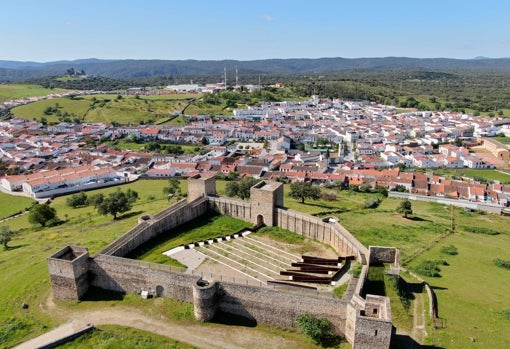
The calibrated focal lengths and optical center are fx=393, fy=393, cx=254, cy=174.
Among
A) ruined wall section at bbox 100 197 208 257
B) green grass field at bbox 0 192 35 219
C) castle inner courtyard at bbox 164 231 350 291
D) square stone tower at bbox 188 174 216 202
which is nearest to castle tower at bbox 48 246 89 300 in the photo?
ruined wall section at bbox 100 197 208 257

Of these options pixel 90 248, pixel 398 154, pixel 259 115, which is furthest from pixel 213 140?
pixel 90 248

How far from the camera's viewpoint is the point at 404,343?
26156 mm

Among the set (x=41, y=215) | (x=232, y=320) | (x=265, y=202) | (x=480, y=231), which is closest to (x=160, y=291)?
(x=232, y=320)

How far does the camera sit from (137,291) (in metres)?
32.2

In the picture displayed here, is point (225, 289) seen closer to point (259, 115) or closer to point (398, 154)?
point (398, 154)

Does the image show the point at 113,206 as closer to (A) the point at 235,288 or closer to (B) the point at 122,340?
(B) the point at 122,340

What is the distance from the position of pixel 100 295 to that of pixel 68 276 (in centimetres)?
308

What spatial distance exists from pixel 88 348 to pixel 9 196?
6664 cm

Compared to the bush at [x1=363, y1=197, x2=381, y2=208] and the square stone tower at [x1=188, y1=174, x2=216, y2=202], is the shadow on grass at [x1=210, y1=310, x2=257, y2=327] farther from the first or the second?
the bush at [x1=363, y1=197, x2=381, y2=208]

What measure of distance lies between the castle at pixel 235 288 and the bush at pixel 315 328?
1.42 feet

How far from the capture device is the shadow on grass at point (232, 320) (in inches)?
1145

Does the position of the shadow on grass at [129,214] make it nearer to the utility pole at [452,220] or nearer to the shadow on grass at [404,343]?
the shadow on grass at [404,343]

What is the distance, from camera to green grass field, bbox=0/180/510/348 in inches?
1126

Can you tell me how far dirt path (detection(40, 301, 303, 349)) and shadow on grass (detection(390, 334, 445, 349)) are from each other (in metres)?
6.21
